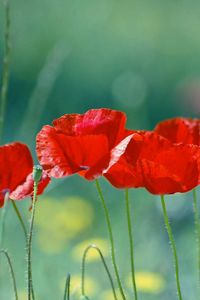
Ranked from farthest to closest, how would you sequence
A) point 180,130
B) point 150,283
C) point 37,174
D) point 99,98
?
point 99,98 → point 150,283 → point 180,130 → point 37,174

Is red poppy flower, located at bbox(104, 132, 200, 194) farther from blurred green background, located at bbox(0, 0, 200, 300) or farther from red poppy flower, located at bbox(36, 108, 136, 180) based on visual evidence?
blurred green background, located at bbox(0, 0, 200, 300)

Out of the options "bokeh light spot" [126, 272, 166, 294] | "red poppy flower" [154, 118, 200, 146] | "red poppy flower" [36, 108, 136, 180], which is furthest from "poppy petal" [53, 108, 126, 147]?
"bokeh light spot" [126, 272, 166, 294]

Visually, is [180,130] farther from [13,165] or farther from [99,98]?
[99,98]

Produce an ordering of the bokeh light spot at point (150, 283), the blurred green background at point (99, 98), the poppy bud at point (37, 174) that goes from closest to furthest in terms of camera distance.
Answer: the poppy bud at point (37, 174), the bokeh light spot at point (150, 283), the blurred green background at point (99, 98)

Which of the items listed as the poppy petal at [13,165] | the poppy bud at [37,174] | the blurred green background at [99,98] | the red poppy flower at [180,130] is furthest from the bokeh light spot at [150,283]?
the poppy bud at [37,174]

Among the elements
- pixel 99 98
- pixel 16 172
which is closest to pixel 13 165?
pixel 16 172

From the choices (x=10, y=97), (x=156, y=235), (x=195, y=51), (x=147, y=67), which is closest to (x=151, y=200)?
(x=156, y=235)

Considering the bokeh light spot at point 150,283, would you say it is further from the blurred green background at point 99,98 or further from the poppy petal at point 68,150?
the poppy petal at point 68,150
